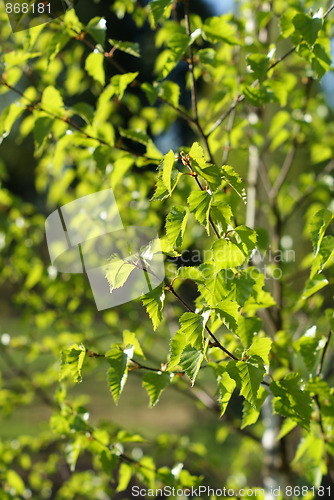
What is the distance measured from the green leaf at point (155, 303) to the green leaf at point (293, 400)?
274mm

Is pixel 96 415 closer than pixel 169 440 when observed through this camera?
No

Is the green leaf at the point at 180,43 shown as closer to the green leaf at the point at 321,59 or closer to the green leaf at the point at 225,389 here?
the green leaf at the point at 321,59

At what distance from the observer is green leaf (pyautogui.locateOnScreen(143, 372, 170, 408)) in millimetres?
836

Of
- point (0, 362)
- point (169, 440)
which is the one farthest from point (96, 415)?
point (169, 440)

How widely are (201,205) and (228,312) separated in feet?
0.56

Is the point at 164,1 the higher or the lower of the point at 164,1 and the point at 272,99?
the higher

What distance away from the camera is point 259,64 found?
1.04 metres

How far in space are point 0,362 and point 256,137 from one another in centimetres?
840

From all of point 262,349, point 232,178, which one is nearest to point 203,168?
point 232,178

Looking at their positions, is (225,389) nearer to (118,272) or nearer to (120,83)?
(118,272)

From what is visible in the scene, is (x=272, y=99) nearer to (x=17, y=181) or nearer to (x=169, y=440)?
(x=169, y=440)

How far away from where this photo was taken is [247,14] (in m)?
2.01

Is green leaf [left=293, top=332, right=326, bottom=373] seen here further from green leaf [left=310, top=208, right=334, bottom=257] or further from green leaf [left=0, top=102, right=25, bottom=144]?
green leaf [left=0, top=102, right=25, bottom=144]

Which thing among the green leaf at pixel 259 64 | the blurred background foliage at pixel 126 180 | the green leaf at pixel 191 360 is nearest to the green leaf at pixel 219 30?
the blurred background foliage at pixel 126 180
